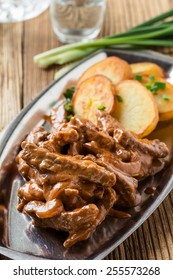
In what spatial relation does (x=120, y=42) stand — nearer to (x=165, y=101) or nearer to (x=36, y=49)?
(x=36, y=49)

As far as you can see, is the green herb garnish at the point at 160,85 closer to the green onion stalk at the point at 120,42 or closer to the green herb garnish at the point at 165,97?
the green herb garnish at the point at 165,97

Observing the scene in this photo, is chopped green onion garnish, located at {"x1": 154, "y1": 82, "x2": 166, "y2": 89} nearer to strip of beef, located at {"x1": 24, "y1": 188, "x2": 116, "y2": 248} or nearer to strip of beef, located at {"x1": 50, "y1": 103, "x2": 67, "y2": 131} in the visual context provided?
strip of beef, located at {"x1": 50, "y1": 103, "x2": 67, "y2": 131}

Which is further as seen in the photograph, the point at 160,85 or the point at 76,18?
the point at 76,18

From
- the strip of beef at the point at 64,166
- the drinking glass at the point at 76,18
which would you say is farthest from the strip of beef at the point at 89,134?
the drinking glass at the point at 76,18

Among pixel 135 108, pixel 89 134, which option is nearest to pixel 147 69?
pixel 135 108

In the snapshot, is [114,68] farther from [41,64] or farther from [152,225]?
[152,225]
